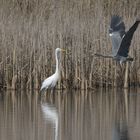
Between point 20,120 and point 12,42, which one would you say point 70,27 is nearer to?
point 12,42

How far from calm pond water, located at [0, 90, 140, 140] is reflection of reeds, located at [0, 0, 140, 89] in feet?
1.58

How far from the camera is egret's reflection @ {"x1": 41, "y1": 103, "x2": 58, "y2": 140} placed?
10.7 meters

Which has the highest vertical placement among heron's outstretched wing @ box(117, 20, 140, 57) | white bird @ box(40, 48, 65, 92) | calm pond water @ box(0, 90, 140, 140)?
heron's outstretched wing @ box(117, 20, 140, 57)

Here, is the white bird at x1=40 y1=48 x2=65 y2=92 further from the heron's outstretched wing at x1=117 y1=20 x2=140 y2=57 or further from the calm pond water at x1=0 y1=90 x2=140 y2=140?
the heron's outstretched wing at x1=117 y1=20 x2=140 y2=57

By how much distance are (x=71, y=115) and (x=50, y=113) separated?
41 cm

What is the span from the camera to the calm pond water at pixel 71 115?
9.38m

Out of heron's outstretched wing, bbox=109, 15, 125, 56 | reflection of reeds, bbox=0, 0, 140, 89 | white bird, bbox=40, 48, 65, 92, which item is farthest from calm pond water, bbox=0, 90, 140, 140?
heron's outstretched wing, bbox=109, 15, 125, 56

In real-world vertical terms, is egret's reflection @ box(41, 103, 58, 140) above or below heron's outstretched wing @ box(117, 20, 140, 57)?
below

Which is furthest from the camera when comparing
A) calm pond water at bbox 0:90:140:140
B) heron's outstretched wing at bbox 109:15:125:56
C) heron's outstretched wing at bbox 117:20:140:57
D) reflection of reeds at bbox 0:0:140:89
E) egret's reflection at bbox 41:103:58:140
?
reflection of reeds at bbox 0:0:140:89

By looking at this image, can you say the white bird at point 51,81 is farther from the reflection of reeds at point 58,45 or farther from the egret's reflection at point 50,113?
the egret's reflection at point 50,113

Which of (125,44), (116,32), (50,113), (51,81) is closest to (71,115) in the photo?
(50,113)

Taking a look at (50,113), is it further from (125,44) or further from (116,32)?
(116,32)

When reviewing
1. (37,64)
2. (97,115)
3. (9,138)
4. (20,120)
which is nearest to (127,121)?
(97,115)

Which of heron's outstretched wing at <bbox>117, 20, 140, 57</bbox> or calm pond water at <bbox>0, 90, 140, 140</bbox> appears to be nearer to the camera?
calm pond water at <bbox>0, 90, 140, 140</bbox>
